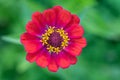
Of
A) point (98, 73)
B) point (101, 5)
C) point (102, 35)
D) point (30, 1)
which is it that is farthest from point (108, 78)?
point (30, 1)

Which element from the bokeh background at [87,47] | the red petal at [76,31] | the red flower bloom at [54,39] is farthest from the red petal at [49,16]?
the bokeh background at [87,47]

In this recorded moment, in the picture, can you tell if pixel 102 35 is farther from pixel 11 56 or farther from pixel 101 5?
pixel 11 56

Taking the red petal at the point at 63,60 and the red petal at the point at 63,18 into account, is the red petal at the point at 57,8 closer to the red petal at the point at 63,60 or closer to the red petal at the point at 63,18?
the red petal at the point at 63,18

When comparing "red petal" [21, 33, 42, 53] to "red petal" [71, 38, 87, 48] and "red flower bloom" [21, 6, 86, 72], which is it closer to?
"red flower bloom" [21, 6, 86, 72]

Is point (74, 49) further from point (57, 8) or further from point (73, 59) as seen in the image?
point (57, 8)

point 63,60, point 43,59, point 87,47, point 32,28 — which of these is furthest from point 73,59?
point 87,47

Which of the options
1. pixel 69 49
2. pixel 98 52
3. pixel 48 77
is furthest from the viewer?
pixel 98 52
